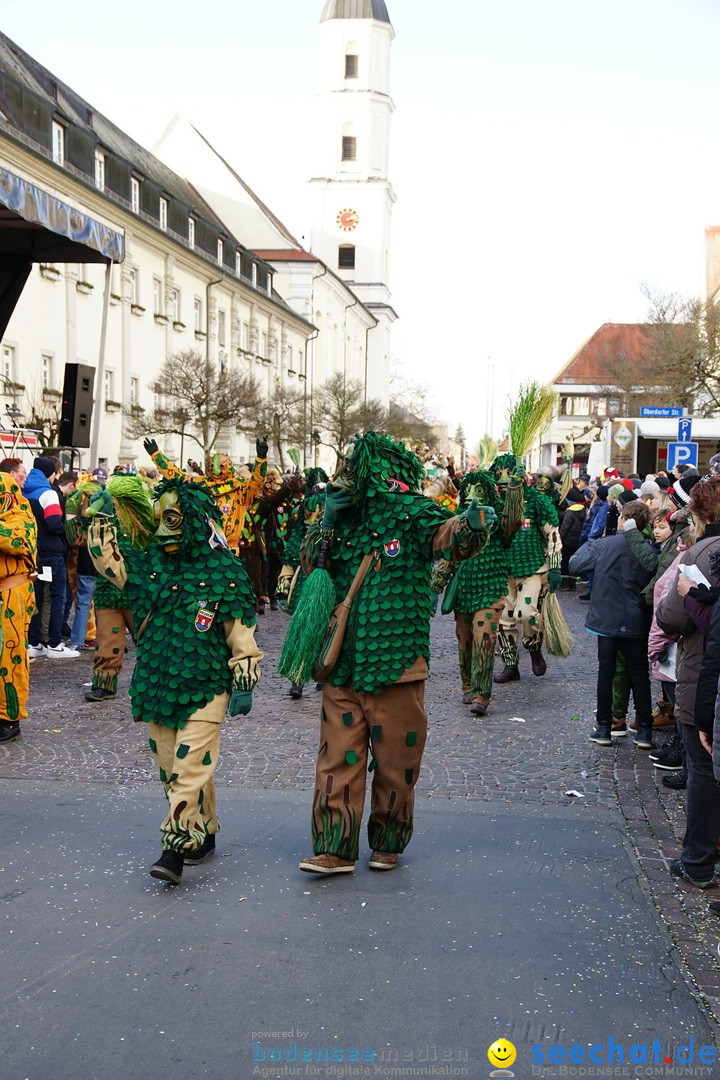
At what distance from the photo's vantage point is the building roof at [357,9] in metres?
75.9

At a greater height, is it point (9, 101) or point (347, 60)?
point (347, 60)

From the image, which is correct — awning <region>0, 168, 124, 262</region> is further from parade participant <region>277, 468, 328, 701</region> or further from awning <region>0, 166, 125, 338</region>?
parade participant <region>277, 468, 328, 701</region>

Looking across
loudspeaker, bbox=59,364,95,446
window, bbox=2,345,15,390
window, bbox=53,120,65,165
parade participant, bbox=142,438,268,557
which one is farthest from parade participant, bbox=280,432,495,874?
window, bbox=53,120,65,165

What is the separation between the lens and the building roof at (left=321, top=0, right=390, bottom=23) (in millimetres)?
75875

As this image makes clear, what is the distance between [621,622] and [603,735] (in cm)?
92

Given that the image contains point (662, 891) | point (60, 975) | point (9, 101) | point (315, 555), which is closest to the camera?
point (60, 975)

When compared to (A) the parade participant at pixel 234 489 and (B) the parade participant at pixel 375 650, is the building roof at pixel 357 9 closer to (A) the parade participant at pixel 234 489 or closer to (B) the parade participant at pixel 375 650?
(A) the parade participant at pixel 234 489

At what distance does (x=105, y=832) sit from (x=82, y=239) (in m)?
8.64

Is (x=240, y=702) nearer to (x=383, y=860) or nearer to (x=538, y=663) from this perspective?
(x=383, y=860)

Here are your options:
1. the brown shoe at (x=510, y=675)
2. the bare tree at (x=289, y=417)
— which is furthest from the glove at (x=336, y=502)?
the bare tree at (x=289, y=417)

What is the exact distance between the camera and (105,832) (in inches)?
225

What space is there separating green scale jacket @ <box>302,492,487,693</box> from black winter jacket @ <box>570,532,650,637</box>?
257cm

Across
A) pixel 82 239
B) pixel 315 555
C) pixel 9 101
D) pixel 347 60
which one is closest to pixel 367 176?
pixel 347 60

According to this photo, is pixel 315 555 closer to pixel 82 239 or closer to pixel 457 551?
pixel 457 551
